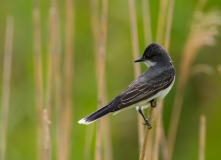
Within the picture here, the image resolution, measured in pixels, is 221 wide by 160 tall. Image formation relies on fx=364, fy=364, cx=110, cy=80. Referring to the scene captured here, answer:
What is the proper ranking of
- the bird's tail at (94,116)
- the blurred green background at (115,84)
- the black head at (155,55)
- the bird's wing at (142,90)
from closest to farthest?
the bird's tail at (94,116) → the bird's wing at (142,90) → the black head at (155,55) → the blurred green background at (115,84)

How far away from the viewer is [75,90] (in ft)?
17.0

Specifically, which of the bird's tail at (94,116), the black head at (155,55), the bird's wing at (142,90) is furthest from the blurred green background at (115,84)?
the bird's tail at (94,116)

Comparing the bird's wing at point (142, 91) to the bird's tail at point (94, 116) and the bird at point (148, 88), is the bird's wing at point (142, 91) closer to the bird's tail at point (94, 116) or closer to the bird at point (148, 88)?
the bird at point (148, 88)

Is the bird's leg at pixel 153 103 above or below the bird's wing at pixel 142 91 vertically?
below

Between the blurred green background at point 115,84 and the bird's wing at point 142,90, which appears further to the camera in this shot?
the blurred green background at point 115,84

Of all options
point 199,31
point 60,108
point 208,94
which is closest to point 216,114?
point 208,94

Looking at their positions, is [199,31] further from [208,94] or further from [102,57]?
[208,94]

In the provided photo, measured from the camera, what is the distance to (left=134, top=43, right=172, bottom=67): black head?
3.66 metres

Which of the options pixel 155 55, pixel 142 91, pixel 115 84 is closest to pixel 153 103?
pixel 142 91

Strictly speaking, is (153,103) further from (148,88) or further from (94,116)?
(94,116)

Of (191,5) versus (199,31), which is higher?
(191,5)

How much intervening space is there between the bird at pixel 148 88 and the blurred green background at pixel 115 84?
1393 millimetres

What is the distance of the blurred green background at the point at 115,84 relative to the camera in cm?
490

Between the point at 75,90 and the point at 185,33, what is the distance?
1.76 meters
